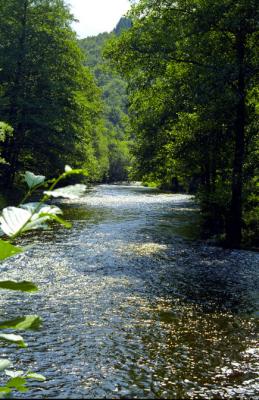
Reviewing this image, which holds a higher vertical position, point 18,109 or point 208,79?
point 18,109

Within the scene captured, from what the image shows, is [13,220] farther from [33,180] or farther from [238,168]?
[238,168]

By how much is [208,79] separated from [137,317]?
10180mm

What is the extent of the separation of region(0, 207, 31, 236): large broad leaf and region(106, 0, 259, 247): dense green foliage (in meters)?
15.5

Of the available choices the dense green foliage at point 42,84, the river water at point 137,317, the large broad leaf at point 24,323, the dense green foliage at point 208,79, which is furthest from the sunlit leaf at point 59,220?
the dense green foliage at point 42,84

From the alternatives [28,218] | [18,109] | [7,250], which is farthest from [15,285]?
[18,109]

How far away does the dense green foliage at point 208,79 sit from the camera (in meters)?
16.3

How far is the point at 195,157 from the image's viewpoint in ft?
69.3

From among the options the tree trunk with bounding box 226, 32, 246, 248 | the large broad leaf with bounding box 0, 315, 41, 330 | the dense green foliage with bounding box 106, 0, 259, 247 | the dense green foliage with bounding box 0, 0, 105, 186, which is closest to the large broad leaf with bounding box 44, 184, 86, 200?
the large broad leaf with bounding box 0, 315, 41, 330

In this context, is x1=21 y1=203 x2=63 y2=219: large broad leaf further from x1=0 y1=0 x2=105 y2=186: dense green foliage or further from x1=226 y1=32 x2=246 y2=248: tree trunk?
x1=0 y1=0 x2=105 y2=186: dense green foliage

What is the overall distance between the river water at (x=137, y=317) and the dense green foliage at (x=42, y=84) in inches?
732

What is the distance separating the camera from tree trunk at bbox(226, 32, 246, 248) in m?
16.9

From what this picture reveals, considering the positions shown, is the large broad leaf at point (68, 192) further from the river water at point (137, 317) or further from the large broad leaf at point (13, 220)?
the river water at point (137, 317)

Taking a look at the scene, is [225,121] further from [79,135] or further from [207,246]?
[79,135]

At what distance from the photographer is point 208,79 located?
16.2m
